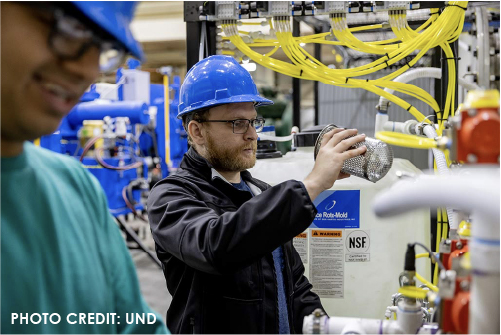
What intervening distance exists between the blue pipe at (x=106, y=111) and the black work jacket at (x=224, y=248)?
2314 millimetres

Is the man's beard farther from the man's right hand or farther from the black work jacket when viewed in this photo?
the man's right hand

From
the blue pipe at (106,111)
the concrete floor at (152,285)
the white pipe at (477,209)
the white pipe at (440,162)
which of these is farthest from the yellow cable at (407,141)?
the blue pipe at (106,111)

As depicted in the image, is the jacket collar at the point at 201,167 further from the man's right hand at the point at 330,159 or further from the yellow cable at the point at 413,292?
the yellow cable at the point at 413,292

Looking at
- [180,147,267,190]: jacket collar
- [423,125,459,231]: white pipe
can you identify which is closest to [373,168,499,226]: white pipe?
[423,125,459,231]: white pipe

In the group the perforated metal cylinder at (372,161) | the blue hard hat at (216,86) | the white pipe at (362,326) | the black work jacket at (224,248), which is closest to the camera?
the white pipe at (362,326)

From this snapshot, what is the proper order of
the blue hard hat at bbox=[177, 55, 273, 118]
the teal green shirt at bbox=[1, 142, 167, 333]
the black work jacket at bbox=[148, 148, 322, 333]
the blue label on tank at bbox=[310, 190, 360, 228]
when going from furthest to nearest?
the blue label on tank at bbox=[310, 190, 360, 228] → the blue hard hat at bbox=[177, 55, 273, 118] → the black work jacket at bbox=[148, 148, 322, 333] → the teal green shirt at bbox=[1, 142, 167, 333]

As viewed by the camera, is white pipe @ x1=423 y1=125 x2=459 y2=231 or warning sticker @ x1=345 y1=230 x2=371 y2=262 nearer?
white pipe @ x1=423 y1=125 x2=459 y2=231

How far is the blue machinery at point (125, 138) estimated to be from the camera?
3.57 m

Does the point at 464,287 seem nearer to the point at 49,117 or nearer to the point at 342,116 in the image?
the point at 49,117

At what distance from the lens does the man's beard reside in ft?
4.55

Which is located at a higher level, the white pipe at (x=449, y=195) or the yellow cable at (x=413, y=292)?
the white pipe at (x=449, y=195)

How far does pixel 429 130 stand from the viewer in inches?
52.1

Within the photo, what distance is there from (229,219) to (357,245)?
830mm

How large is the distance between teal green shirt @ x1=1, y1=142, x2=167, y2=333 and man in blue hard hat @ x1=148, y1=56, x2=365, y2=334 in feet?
0.91
